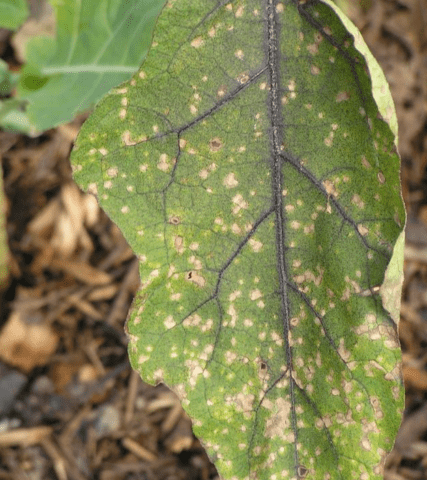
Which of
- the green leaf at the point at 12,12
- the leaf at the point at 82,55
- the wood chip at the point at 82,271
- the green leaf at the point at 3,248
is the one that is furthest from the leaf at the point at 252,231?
the wood chip at the point at 82,271

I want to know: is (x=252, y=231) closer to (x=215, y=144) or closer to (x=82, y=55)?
(x=215, y=144)

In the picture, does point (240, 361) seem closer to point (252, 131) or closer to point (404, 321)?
point (252, 131)

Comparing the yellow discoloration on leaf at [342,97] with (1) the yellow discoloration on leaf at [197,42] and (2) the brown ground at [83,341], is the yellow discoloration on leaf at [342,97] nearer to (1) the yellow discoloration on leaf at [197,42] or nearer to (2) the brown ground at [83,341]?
(1) the yellow discoloration on leaf at [197,42]

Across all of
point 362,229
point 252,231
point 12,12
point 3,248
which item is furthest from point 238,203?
point 3,248

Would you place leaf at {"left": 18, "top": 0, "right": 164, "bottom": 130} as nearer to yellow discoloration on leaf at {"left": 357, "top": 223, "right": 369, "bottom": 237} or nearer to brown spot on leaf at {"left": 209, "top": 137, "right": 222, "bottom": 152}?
brown spot on leaf at {"left": 209, "top": 137, "right": 222, "bottom": 152}

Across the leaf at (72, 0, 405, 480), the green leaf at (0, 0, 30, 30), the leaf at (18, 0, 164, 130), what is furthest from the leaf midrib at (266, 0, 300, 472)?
the green leaf at (0, 0, 30, 30)

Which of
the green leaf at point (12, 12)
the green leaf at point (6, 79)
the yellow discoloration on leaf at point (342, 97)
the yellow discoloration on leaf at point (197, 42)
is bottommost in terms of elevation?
the green leaf at point (6, 79)
